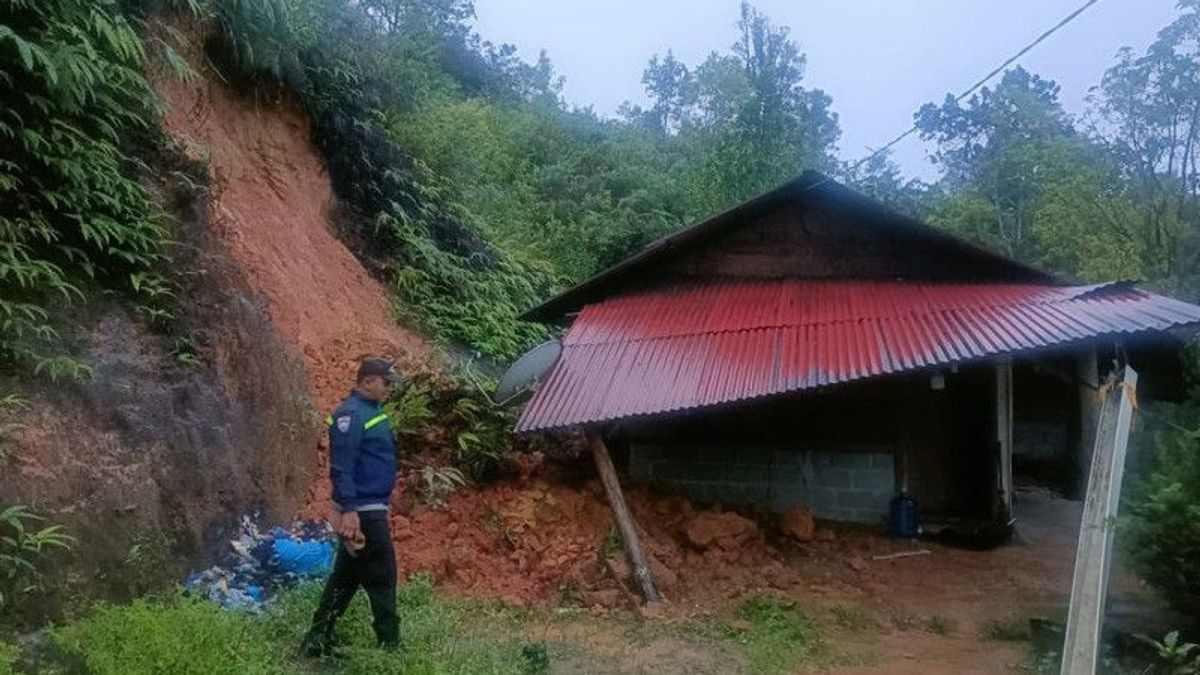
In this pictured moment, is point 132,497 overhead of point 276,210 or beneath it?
beneath

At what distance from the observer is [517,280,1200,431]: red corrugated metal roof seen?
22.3 ft

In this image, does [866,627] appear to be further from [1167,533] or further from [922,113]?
[922,113]

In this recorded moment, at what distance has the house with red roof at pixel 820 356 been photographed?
729 centimetres

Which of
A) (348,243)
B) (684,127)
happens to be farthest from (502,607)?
(684,127)

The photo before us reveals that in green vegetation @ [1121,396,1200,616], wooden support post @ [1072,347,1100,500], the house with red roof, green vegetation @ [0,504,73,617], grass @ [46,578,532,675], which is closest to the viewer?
grass @ [46,578,532,675]

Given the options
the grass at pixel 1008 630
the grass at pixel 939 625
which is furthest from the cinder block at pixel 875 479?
the grass at pixel 1008 630

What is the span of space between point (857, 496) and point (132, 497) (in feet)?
22.9

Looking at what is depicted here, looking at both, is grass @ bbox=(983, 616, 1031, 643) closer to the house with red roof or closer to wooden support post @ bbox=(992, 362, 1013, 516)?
the house with red roof

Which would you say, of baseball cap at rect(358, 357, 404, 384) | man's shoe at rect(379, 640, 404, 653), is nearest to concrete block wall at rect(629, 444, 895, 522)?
man's shoe at rect(379, 640, 404, 653)

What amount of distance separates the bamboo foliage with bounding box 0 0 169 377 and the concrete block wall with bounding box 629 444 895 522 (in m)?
5.70

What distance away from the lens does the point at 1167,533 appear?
206 inches

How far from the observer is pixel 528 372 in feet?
29.7

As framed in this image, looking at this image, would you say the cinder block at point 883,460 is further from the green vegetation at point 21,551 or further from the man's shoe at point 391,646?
the green vegetation at point 21,551

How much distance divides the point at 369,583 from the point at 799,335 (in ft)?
15.0
